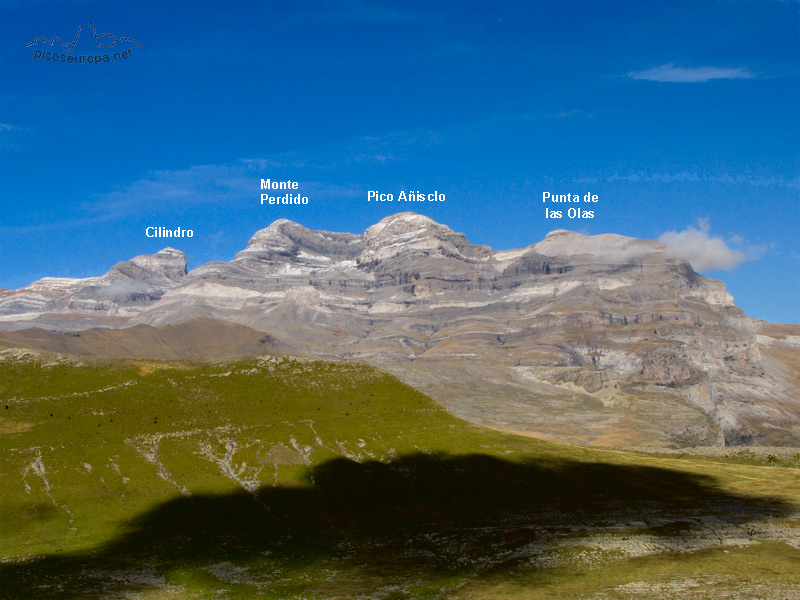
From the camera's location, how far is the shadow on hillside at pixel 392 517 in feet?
239

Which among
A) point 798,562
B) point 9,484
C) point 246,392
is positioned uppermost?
point 246,392

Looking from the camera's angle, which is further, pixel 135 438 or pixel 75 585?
pixel 135 438

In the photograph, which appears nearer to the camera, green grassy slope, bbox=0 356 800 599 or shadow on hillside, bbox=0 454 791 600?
green grassy slope, bbox=0 356 800 599

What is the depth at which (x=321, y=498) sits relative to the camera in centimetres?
9906

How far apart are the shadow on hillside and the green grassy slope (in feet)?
1.14

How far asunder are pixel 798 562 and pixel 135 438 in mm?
85367

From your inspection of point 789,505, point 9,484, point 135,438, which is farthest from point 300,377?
point 789,505

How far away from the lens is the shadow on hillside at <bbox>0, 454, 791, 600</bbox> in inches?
2867

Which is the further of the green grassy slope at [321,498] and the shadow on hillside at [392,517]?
the shadow on hillside at [392,517]

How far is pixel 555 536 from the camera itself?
8200cm

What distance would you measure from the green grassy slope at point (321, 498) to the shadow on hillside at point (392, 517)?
1.14 ft

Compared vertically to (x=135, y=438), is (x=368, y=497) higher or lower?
lower

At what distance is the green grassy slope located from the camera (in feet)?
227

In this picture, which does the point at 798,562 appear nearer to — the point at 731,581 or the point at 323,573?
Answer: the point at 731,581
